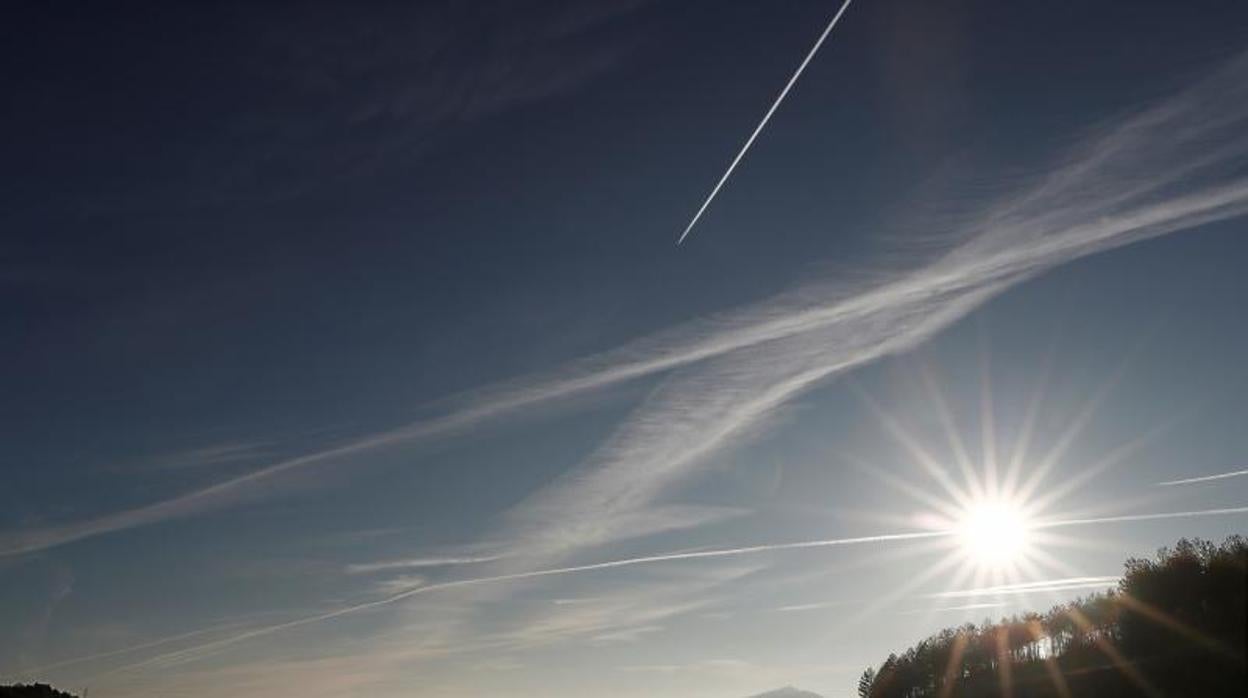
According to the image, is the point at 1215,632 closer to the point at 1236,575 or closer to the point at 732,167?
the point at 1236,575

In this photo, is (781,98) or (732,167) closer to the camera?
(781,98)

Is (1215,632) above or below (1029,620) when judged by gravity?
below

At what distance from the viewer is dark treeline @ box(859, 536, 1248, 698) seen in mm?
91538

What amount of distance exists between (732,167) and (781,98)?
8.50m

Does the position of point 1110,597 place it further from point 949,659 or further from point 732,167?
point 732,167

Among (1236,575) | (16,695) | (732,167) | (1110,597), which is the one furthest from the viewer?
(16,695)

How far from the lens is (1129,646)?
12106 cm

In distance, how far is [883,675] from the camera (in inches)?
7603

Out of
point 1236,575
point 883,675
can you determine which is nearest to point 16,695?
point 883,675

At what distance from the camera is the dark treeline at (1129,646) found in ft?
300

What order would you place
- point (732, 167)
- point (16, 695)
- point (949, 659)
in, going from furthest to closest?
point (16, 695) → point (949, 659) → point (732, 167)

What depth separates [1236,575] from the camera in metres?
110

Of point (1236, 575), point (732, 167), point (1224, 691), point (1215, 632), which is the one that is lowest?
point (1224, 691)

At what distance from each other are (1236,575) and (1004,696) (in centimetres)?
3074
